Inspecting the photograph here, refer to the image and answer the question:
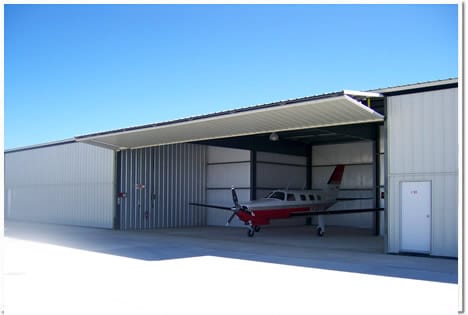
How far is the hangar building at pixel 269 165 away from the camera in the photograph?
12.1 metres

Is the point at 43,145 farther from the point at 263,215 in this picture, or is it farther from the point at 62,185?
the point at 263,215

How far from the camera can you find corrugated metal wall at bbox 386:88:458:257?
1178 cm

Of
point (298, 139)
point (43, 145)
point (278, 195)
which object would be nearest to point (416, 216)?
point (278, 195)

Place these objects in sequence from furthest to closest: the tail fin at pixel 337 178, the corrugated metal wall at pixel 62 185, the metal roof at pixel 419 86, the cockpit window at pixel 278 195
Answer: the tail fin at pixel 337 178, the corrugated metal wall at pixel 62 185, the cockpit window at pixel 278 195, the metal roof at pixel 419 86

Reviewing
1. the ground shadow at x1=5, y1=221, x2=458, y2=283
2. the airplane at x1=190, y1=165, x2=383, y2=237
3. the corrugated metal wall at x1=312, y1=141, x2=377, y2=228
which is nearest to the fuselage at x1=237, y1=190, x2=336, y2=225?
the airplane at x1=190, y1=165, x2=383, y2=237

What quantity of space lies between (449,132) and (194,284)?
7.48 metres

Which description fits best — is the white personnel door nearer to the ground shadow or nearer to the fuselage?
the ground shadow

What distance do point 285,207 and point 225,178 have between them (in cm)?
606

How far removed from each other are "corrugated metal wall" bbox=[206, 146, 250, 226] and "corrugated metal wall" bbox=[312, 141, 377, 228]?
4.71 meters

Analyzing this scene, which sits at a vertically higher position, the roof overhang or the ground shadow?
the roof overhang

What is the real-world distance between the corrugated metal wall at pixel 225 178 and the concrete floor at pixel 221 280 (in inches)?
385

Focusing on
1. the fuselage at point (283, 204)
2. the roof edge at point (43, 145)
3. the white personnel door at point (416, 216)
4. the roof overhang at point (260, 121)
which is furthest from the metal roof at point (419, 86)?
the roof edge at point (43, 145)

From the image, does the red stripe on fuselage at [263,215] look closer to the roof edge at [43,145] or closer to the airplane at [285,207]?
the airplane at [285,207]

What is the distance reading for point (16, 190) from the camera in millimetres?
30422
